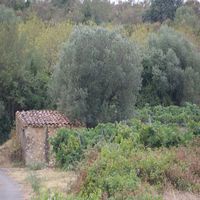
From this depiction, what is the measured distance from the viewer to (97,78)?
38344 millimetres

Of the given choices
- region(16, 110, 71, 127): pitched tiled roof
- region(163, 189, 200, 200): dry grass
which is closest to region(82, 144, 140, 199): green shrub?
region(163, 189, 200, 200): dry grass

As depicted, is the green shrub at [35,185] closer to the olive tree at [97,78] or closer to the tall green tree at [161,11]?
the olive tree at [97,78]

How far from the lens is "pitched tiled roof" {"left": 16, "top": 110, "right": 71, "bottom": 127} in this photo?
36.3m

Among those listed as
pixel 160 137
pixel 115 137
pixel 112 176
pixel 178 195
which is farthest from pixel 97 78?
pixel 178 195

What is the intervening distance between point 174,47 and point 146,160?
29867 mm

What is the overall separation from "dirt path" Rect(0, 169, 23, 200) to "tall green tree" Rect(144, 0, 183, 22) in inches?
2258

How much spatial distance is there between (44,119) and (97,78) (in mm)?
4629

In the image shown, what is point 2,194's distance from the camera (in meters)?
23.2

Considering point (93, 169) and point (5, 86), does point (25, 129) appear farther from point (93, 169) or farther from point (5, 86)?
point (93, 169)

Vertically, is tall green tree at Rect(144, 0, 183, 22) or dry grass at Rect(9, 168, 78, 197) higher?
tall green tree at Rect(144, 0, 183, 22)

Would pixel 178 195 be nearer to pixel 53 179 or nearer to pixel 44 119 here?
pixel 53 179

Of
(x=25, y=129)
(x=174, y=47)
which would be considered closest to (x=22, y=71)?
(x=25, y=129)

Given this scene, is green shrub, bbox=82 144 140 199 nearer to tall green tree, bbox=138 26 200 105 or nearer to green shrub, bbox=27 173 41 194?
green shrub, bbox=27 173 41 194

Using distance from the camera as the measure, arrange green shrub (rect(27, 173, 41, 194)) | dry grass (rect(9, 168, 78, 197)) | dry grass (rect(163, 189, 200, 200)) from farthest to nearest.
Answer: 1. dry grass (rect(9, 168, 78, 197))
2. green shrub (rect(27, 173, 41, 194))
3. dry grass (rect(163, 189, 200, 200))
